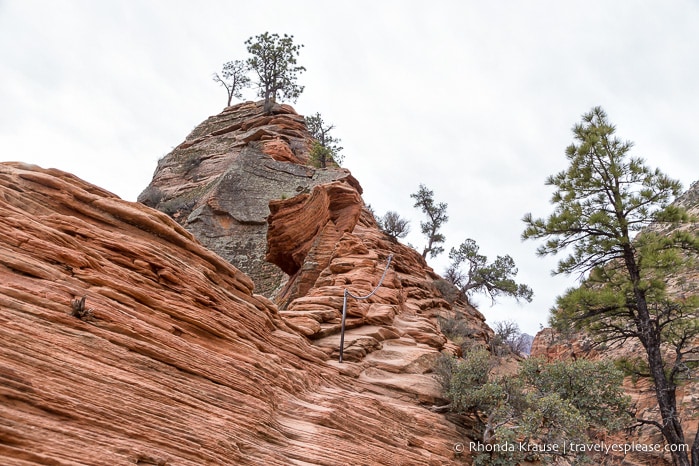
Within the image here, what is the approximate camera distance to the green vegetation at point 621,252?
11.6 metres

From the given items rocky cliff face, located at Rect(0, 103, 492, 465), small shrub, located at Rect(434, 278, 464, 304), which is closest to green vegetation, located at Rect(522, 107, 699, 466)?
rocky cliff face, located at Rect(0, 103, 492, 465)

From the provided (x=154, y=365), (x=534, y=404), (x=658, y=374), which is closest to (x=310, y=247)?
(x=534, y=404)

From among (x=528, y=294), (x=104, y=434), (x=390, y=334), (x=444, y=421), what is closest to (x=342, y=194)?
(x=390, y=334)

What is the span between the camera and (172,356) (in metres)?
6.32

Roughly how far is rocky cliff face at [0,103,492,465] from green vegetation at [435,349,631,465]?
2.20 ft

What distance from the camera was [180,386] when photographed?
19.7 feet

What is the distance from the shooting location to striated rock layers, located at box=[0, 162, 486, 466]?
4.45 meters

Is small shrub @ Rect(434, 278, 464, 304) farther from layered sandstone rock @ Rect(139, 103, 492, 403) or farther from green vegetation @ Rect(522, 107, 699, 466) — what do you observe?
green vegetation @ Rect(522, 107, 699, 466)

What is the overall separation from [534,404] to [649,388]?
698 cm

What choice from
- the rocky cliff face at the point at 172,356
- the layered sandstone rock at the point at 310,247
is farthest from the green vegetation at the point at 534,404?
the layered sandstone rock at the point at 310,247

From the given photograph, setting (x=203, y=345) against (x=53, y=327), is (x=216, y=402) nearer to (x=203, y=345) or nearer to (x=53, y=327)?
(x=203, y=345)

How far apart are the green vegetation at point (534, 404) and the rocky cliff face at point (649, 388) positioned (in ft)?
4.95

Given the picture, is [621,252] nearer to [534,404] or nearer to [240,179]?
[534,404]

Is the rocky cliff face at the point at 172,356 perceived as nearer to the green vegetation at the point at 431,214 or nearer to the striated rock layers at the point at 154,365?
the striated rock layers at the point at 154,365
